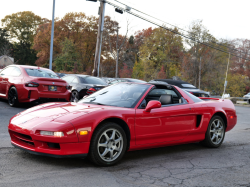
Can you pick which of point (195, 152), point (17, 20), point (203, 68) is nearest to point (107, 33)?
point (203, 68)

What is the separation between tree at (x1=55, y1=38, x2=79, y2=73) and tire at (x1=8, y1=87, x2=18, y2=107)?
129 feet

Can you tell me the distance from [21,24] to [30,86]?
2591 inches

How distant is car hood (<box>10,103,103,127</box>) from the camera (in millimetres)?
4000

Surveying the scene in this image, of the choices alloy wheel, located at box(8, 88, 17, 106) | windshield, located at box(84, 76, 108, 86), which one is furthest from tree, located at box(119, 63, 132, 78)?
alloy wheel, located at box(8, 88, 17, 106)

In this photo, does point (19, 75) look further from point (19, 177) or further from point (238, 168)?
point (238, 168)

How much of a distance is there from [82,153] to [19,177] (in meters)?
0.83

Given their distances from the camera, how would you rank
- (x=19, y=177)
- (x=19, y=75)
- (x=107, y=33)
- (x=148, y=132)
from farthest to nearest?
(x=107, y=33) < (x=19, y=75) < (x=148, y=132) < (x=19, y=177)

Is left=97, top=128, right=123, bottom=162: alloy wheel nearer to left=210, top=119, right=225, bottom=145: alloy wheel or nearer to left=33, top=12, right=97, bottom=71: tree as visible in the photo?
left=210, top=119, right=225, bottom=145: alloy wheel

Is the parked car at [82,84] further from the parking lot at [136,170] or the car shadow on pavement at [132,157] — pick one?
the parking lot at [136,170]

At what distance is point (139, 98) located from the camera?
4797 millimetres

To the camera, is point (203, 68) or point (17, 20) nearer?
point (203, 68)

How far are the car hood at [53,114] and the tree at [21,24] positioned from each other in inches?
2728

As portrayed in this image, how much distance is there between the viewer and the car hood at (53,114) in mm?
4000

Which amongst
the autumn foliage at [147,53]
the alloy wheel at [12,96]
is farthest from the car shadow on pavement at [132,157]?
the autumn foliage at [147,53]
